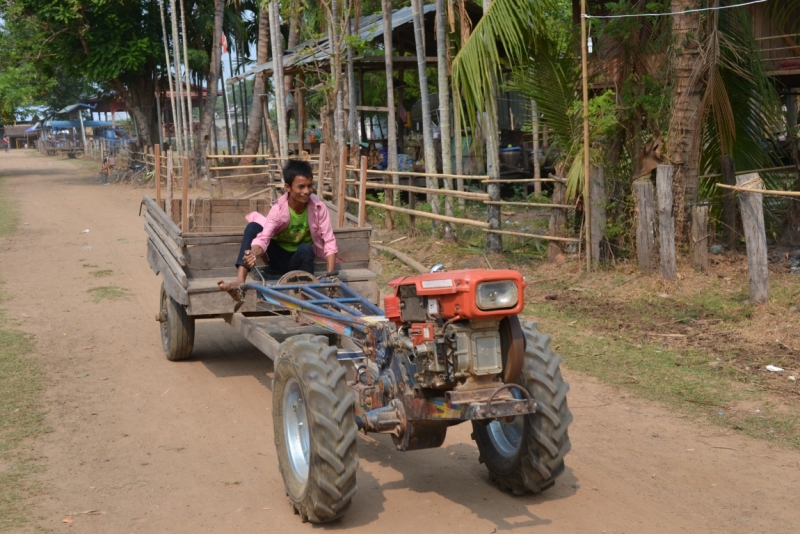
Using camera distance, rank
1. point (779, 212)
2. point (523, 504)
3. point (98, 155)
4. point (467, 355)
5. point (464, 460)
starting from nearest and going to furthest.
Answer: point (467, 355), point (523, 504), point (464, 460), point (779, 212), point (98, 155)

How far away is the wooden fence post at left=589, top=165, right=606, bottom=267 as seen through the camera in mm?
10742

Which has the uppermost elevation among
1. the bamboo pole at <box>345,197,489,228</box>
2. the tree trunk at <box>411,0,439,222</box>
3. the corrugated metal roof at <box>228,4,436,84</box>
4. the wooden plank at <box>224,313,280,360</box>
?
the corrugated metal roof at <box>228,4,436,84</box>

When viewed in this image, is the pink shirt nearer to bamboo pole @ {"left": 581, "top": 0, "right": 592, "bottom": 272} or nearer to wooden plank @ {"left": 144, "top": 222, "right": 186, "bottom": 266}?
wooden plank @ {"left": 144, "top": 222, "right": 186, "bottom": 266}

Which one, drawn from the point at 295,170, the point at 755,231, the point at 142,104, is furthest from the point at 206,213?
the point at 142,104

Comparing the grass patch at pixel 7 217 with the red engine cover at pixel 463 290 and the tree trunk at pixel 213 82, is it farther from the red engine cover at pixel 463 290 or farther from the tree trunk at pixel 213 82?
the red engine cover at pixel 463 290

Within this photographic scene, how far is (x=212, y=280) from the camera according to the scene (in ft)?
24.8

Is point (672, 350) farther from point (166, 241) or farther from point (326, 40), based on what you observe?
point (326, 40)

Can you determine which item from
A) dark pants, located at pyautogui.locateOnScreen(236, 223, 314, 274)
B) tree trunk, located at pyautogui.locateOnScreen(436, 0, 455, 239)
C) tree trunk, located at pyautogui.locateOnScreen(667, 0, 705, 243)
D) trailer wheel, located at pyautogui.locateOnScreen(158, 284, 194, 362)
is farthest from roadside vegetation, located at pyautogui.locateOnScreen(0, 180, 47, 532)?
tree trunk, located at pyautogui.locateOnScreen(667, 0, 705, 243)

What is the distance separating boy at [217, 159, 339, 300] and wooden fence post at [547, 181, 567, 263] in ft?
16.0

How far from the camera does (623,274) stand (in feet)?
34.2

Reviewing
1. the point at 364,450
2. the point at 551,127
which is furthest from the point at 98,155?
the point at 364,450

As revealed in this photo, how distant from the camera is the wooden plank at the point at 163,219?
781 centimetres

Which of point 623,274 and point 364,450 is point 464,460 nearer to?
point 364,450

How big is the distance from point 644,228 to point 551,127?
2.16 m
